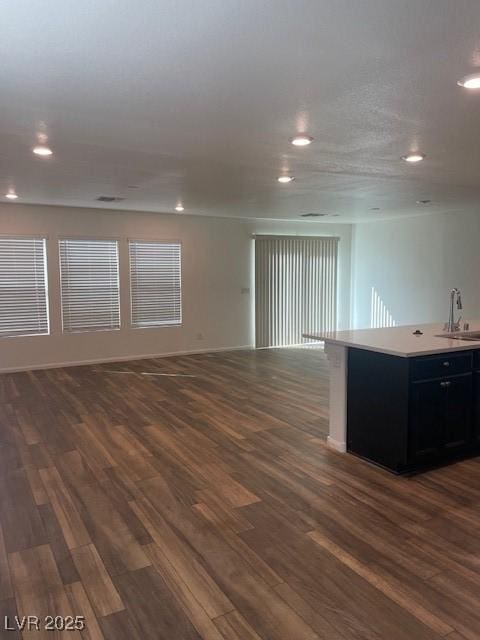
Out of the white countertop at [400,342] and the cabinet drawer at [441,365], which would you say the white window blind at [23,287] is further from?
the cabinet drawer at [441,365]

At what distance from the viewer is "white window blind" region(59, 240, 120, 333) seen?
734 cm

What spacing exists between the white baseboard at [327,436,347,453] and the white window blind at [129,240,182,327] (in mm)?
4792

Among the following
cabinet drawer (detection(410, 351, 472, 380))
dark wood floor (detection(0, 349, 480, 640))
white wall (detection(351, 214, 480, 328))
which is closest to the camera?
dark wood floor (detection(0, 349, 480, 640))

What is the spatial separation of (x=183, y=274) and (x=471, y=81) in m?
6.38

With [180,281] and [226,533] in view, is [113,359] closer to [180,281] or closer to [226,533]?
[180,281]

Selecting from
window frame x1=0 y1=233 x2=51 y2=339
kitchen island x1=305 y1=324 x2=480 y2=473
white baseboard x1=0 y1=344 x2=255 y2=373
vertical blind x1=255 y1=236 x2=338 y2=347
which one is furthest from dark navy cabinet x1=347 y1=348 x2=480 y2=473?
vertical blind x1=255 y1=236 x2=338 y2=347

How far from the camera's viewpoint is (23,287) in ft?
23.0

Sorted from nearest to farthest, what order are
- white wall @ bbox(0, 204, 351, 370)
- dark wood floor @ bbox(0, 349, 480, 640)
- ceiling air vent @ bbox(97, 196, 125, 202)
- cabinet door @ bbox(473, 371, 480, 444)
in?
dark wood floor @ bbox(0, 349, 480, 640) < cabinet door @ bbox(473, 371, 480, 444) < ceiling air vent @ bbox(97, 196, 125, 202) < white wall @ bbox(0, 204, 351, 370)

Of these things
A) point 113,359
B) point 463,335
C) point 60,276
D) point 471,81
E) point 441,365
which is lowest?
point 113,359

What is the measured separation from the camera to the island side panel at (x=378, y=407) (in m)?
3.37

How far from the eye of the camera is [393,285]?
906cm

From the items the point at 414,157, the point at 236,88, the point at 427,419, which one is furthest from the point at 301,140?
the point at 427,419

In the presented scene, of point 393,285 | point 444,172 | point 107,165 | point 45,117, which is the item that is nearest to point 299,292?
point 393,285

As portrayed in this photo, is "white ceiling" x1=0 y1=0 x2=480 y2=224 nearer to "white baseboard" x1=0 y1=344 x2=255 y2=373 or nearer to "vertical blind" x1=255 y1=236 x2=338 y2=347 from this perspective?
"white baseboard" x1=0 y1=344 x2=255 y2=373
